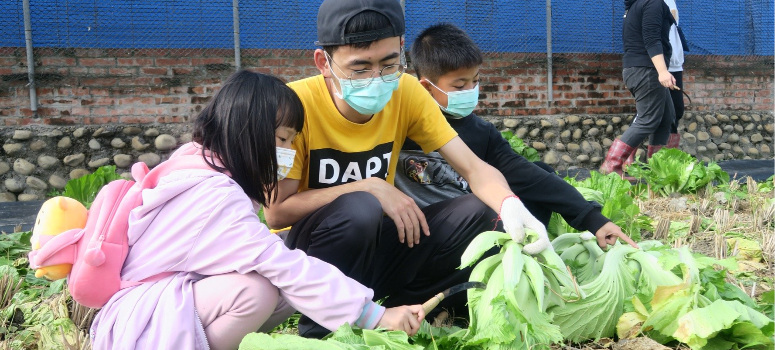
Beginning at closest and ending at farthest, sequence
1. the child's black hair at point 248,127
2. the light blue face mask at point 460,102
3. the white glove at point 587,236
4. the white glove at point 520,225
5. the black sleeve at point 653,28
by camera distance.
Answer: the child's black hair at point 248,127 → the white glove at point 520,225 → the white glove at point 587,236 → the light blue face mask at point 460,102 → the black sleeve at point 653,28

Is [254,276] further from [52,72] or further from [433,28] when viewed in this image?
[52,72]

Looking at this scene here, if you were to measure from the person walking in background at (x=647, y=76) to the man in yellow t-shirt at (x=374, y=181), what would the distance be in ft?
13.1

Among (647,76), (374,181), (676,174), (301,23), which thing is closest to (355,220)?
(374,181)

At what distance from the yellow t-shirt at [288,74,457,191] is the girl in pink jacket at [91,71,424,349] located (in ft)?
1.81

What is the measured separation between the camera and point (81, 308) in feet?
9.14

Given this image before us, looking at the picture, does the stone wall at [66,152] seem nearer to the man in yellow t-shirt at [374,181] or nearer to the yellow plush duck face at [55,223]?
the man in yellow t-shirt at [374,181]

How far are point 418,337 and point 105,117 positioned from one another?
17.2ft

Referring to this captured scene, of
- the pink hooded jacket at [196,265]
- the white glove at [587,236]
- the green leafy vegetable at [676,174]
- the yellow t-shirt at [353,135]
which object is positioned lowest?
the green leafy vegetable at [676,174]

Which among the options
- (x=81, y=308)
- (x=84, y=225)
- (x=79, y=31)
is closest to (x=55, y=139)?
(x=79, y=31)

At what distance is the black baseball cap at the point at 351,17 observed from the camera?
99.4 inches

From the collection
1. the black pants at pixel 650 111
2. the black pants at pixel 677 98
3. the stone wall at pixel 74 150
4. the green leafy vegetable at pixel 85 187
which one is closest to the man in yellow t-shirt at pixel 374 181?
the green leafy vegetable at pixel 85 187

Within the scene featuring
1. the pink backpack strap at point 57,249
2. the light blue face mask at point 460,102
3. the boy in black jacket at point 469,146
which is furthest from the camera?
the light blue face mask at point 460,102

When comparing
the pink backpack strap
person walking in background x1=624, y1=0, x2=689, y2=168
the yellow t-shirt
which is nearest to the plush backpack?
the pink backpack strap

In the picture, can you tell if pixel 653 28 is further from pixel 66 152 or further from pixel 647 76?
pixel 66 152
